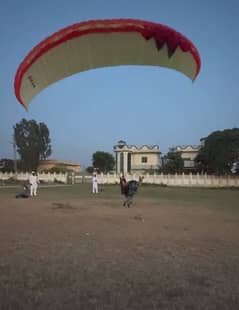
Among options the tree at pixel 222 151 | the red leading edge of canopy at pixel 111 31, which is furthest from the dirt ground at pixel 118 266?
the tree at pixel 222 151

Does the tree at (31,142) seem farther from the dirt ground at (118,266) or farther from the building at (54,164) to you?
the dirt ground at (118,266)

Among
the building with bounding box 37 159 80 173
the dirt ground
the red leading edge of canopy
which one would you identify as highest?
the building with bounding box 37 159 80 173

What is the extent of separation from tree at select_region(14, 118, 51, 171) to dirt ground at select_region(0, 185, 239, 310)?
190 feet

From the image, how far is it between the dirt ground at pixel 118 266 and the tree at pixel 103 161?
67535 mm

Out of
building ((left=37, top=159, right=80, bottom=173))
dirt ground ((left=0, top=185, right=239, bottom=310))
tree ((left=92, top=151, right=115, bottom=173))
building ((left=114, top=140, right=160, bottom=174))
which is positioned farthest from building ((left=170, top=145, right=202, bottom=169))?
dirt ground ((left=0, top=185, right=239, bottom=310))

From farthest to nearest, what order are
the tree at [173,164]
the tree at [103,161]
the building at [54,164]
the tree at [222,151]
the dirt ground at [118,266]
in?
1. the tree at [103,161]
2. the building at [54,164]
3. the tree at [173,164]
4. the tree at [222,151]
5. the dirt ground at [118,266]

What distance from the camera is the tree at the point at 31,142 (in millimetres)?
65500

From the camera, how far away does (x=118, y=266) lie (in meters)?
5.15

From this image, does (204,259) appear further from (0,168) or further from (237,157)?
(0,168)

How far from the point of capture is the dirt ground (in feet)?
12.5

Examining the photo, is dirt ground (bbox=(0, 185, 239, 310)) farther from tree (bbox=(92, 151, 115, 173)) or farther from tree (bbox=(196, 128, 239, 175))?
tree (bbox=(92, 151, 115, 173))

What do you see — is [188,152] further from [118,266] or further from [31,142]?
[118,266]

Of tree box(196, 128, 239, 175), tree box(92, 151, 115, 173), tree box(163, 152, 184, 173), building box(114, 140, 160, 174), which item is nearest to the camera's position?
tree box(196, 128, 239, 175)

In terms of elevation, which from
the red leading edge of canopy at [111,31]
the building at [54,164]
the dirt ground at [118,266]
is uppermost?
the building at [54,164]
